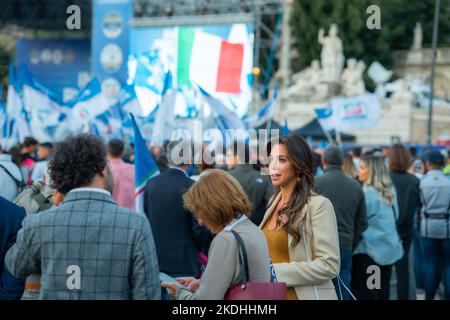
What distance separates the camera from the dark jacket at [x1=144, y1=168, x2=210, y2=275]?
6.10 meters

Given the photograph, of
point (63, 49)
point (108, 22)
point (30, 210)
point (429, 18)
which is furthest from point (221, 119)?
point (429, 18)

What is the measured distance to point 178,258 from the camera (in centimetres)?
609

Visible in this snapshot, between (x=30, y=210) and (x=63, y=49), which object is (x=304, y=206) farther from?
(x=63, y=49)

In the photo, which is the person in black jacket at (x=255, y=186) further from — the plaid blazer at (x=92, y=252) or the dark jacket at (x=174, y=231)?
the plaid blazer at (x=92, y=252)

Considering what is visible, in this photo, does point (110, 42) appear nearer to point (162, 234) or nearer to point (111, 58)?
point (111, 58)

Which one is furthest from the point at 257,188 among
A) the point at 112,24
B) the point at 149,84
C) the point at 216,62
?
the point at 112,24

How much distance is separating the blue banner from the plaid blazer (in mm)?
23899

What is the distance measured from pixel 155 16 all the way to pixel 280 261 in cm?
3413

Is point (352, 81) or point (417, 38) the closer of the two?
point (352, 81)

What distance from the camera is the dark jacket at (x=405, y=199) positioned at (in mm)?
8180

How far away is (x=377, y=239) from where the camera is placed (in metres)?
7.05

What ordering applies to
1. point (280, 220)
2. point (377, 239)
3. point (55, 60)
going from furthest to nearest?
point (55, 60), point (377, 239), point (280, 220)

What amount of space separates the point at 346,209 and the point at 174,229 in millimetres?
1477

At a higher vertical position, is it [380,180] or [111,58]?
[111,58]
